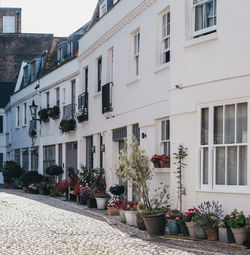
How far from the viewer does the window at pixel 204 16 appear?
12398 millimetres

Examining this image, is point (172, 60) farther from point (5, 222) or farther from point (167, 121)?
point (5, 222)

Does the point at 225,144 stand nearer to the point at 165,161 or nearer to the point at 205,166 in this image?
the point at 205,166

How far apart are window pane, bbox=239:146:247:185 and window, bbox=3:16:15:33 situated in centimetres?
4700

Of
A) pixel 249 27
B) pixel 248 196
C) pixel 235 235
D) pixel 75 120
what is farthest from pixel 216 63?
pixel 75 120

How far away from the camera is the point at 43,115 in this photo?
2964 cm

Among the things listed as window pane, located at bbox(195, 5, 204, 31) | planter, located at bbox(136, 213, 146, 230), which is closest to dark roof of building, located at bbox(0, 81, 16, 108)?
planter, located at bbox(136, 213, 146, 230)

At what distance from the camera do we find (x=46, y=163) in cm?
3084

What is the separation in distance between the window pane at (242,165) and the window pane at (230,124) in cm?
31

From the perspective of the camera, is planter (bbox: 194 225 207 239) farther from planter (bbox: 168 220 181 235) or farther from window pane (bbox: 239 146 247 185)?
window pane (bbox: 239 146 247 185)

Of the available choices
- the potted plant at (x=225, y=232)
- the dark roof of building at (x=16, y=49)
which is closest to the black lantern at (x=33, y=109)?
the dark roof of building at (x=16, y=49)

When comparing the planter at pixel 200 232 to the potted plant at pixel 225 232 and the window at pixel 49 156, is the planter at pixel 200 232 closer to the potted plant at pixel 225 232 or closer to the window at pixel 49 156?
the potted plant at pixel 225 232

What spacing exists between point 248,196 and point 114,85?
894 cm

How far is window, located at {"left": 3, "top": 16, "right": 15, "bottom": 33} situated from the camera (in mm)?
→ 55438

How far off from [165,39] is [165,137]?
2543 millimetres
